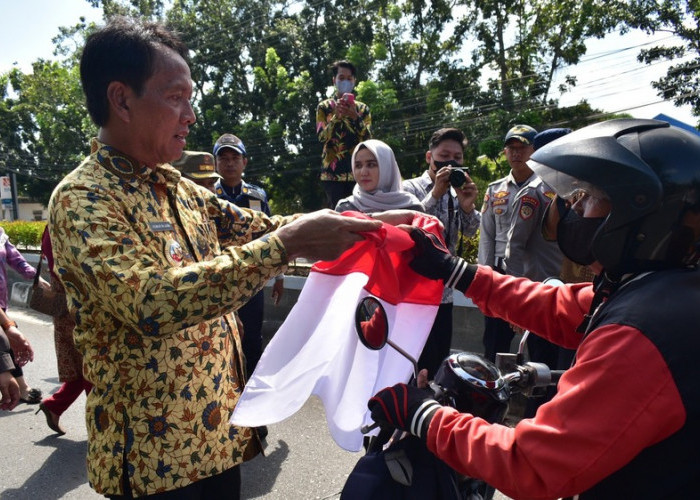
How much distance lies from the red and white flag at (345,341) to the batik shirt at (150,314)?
0.55 ft

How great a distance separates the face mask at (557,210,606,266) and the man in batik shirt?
61 cm

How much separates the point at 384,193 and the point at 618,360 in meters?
2.60

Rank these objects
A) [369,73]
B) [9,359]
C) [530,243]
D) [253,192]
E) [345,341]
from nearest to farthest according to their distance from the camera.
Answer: [345,341] < [9,359] < [530,243] < [253,192] < [369,73]

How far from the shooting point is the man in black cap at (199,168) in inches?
170

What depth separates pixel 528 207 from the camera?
3.99m

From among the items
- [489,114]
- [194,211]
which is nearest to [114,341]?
[194,211]

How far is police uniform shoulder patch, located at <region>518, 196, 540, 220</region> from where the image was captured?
13.1ft

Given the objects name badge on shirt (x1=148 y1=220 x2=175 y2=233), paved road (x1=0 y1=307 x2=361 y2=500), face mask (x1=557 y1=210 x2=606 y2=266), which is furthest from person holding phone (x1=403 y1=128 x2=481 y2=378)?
name badge on shirt (x1=148 y1=220 x2=175 y2=233)

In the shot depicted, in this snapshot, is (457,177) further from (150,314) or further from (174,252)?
(150,314)

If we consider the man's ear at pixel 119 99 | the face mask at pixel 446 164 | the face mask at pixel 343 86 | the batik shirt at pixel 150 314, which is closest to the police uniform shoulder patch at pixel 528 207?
the face mask at pixel 446 164

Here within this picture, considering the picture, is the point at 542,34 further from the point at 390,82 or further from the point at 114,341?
the point at 114,341

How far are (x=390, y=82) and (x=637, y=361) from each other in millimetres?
22384

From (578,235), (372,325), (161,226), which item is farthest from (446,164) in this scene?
(161,226)

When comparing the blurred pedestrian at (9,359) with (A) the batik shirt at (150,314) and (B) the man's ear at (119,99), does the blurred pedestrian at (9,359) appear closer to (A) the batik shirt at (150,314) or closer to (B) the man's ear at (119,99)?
(A) the batik shirt at (150,314)
